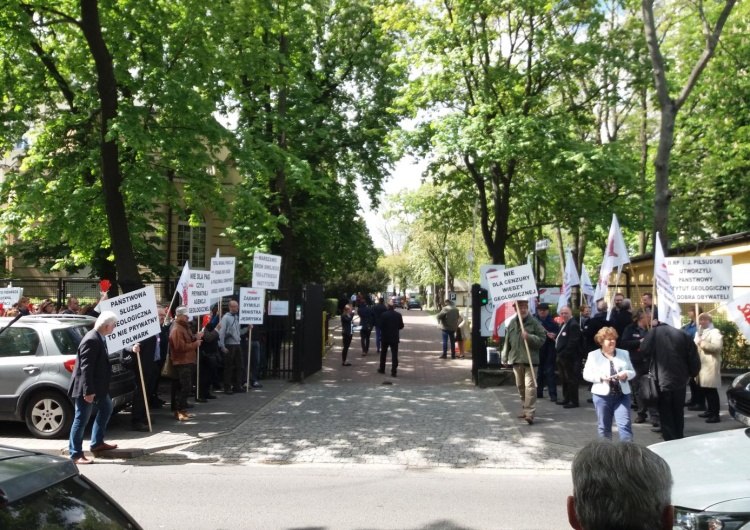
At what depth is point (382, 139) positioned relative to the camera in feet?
79.2

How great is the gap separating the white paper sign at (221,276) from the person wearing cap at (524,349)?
570 cm

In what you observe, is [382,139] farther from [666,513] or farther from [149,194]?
[666,513]

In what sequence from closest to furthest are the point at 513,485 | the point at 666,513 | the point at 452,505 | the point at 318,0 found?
the point at 666,513
the point at 452,505
the point at 513,485
the point at 318,0

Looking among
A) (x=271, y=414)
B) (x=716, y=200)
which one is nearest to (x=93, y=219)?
(x=271, y=414)

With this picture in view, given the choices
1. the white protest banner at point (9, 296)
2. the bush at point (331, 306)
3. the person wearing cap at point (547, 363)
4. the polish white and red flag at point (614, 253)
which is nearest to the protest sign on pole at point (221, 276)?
the white protest banner at point (9, 296)

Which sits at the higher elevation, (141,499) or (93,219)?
(93,219)

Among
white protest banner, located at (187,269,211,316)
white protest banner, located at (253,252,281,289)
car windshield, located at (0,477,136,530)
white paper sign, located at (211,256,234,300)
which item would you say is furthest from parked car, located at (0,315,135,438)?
car windshield, located at (0,477,136,530)

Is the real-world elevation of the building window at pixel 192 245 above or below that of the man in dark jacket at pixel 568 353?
above

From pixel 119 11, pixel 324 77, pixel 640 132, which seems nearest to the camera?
pixel 119 11

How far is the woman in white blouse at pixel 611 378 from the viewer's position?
24.5ft

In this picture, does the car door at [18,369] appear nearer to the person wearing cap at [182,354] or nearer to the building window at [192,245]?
the person wearing cap at [182,354]

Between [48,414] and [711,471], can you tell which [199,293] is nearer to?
[48,414]

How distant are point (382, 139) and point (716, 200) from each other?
12.3 meters

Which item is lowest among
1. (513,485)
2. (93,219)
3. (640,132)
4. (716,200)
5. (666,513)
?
(513,485)
